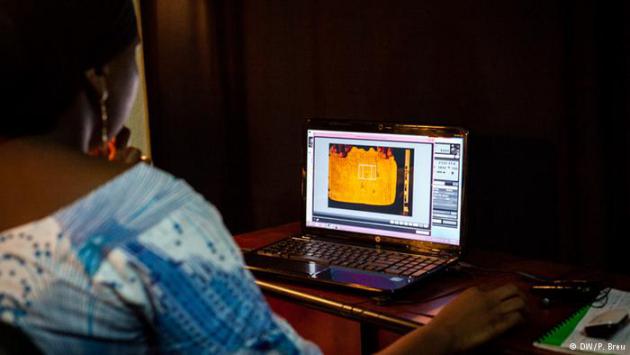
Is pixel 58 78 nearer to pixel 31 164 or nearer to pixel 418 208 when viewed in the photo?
pixel 31 164

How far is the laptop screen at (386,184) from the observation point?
1751 mm

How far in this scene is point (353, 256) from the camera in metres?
1.76

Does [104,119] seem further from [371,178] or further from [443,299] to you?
[371,178]

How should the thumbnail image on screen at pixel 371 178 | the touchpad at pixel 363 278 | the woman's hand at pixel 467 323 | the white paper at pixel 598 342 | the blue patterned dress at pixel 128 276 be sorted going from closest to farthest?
1. the blue patterned dress at pixel 128 276
2. the woman's hand at pixel 467 323
3. the white paper at pixel 598 342
4. the touchpad at pixel 363 278
5. the thumbnail image on screen at pixel 371 178

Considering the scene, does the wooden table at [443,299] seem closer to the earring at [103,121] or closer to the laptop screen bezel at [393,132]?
the laptop screen bezel at [393,132]

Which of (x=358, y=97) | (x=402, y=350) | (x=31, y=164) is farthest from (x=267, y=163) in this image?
(x=31, y=164)

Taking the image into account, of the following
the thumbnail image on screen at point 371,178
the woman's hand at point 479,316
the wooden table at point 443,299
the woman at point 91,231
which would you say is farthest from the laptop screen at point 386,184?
the woman at point 91,231

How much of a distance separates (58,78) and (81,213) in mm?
134

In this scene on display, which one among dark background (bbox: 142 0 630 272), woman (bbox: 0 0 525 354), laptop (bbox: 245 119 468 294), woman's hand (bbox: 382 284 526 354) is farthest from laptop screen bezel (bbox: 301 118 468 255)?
woman (bbox: 0 0 525 354)

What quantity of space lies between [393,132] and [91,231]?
1244mm

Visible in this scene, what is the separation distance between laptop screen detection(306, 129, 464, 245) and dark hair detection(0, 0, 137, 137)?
113 centimetres

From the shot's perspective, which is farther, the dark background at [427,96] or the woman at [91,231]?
the dark background at [427,96]

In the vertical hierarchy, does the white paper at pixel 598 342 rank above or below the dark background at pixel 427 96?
below

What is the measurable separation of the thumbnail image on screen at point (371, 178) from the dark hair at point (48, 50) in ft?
3.75
